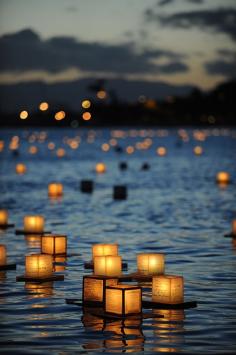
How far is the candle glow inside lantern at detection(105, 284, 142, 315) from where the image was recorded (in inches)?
553

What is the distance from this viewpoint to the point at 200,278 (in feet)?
59.7

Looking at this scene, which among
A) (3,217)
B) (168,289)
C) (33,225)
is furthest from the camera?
(3,217)

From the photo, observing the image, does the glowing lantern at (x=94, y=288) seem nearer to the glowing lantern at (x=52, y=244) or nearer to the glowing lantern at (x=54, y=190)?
the glowing lantern at (x=52, y=244)

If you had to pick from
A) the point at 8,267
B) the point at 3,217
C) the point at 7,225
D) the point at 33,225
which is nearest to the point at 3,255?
the point at 8,267

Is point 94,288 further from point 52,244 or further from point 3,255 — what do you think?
point 52,244

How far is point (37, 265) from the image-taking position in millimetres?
17547

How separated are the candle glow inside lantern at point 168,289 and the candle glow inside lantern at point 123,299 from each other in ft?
2.28

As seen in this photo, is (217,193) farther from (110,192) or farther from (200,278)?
(200,278)

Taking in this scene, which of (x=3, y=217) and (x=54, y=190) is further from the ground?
(x=54, y=190)

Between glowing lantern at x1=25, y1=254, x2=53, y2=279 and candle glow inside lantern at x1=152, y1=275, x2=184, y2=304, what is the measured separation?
3029 millimetres

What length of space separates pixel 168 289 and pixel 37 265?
10.8 ft

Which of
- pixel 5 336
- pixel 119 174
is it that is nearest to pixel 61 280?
pixel 5 336

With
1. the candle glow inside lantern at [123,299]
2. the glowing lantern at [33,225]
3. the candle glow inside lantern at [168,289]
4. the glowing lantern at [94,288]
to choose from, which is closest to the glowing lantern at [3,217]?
the glowing lantern at [33,225]

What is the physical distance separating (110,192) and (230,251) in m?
21.3
